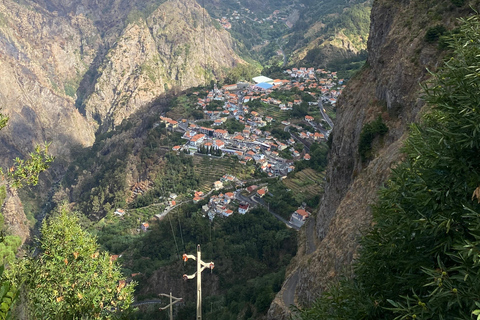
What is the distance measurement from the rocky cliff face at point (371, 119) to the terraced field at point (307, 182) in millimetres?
17211

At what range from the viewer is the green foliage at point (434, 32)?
17.7 m

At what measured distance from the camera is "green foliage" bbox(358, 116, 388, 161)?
18.2 metres

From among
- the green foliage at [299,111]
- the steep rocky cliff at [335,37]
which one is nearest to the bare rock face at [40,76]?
the green foliage at [299,111]

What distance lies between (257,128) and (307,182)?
22668mm

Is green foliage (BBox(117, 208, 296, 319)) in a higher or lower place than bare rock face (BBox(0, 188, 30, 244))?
higher

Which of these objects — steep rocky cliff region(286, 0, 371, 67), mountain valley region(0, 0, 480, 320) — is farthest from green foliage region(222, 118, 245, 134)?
steep rocky cliff region(286, 0, 371, 67)

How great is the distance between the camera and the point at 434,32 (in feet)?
58.4

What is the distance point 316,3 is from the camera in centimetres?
17675

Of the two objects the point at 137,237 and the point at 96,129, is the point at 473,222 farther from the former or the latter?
the point at 96,129

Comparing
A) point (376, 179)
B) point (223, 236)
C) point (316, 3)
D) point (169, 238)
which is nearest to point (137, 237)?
point (169, 238)

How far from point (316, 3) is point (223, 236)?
540 feet

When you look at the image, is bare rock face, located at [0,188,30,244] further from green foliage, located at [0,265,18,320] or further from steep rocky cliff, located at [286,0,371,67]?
steep rocky cliff, located at [286,0,371,67]

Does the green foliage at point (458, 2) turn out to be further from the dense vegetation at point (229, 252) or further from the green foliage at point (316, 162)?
the green foliage at point (316, 162)

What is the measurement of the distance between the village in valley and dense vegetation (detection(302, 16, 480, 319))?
33.1m
